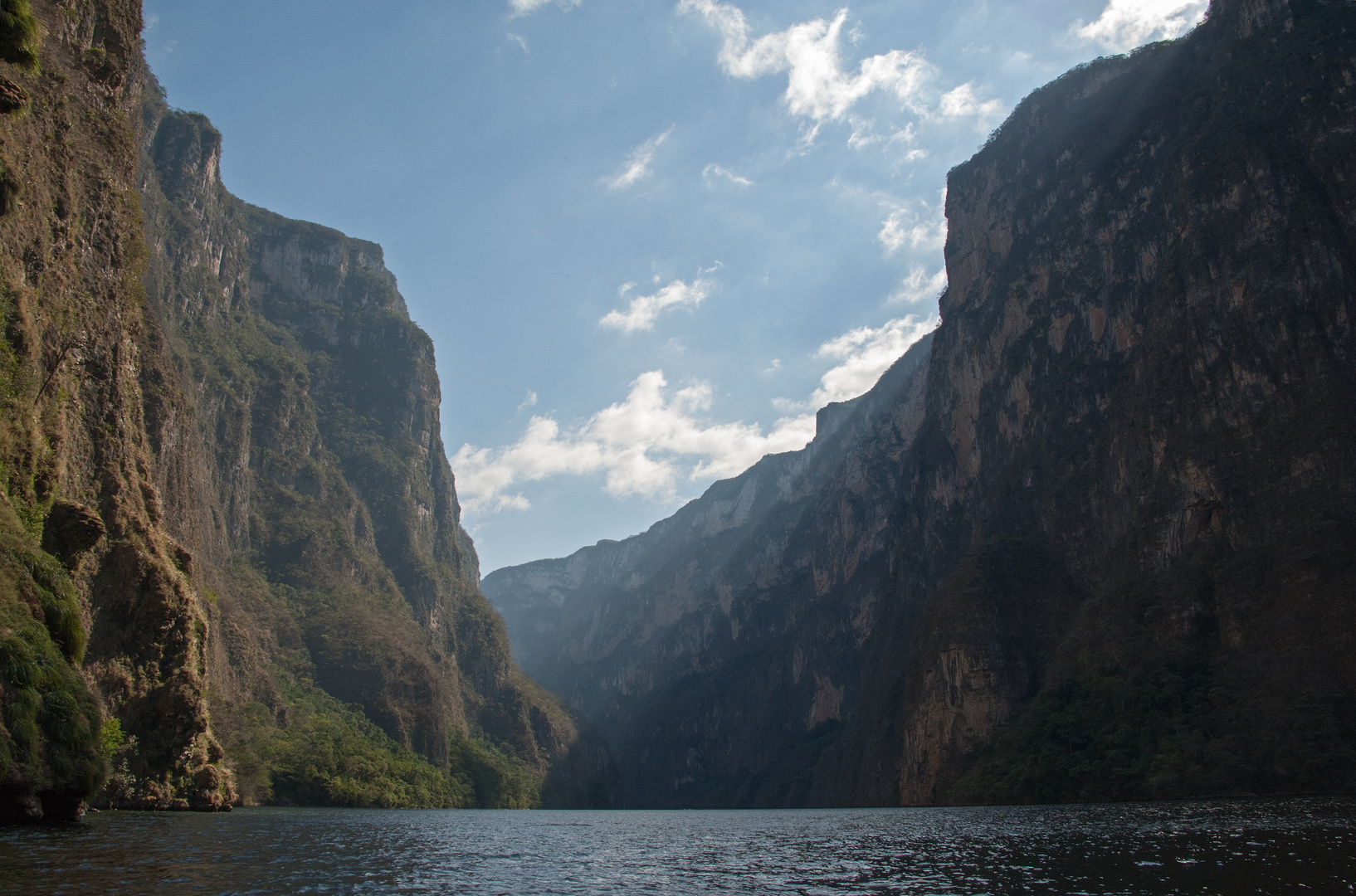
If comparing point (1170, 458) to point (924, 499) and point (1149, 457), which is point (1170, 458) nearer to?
point (1149, 457)

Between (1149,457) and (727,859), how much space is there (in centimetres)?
7680

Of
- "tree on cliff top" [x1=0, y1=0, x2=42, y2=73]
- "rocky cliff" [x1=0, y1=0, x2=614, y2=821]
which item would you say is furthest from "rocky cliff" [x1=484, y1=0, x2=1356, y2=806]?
"tree on cliff top" [x1=0, y1=0, x2=42, y2=73]

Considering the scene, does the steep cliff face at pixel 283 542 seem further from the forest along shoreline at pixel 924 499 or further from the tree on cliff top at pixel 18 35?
the tree on cliff top at pixel 18 35

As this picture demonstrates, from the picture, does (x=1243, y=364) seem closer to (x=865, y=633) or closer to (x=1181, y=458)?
(x=1181, y=458)

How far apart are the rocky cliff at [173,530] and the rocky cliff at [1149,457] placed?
239 feet

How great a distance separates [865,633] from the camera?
183m

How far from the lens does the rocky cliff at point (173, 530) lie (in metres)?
36.4

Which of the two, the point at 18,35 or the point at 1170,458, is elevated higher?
the point at 18,35

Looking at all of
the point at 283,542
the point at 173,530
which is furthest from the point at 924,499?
the point at 283,542

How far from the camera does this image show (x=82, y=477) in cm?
4478

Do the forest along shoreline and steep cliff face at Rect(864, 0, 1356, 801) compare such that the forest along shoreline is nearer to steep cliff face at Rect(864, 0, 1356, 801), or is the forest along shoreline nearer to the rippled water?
steep cliff face at Rect(864, 0, 1356, 801)

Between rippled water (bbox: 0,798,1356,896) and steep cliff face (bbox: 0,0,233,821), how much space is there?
4.28 metres

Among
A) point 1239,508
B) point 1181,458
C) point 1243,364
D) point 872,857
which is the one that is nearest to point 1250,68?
point 1243,364

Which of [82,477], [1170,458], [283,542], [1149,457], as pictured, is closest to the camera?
[82,477]
